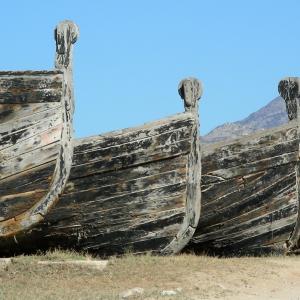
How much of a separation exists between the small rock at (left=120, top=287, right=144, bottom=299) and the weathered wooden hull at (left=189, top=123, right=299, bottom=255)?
3852 millimetres

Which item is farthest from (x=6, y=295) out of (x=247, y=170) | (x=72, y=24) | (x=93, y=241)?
(x=247, y=170)

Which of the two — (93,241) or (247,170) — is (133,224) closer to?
(93,241)

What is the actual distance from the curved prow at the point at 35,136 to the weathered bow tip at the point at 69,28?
796 mm

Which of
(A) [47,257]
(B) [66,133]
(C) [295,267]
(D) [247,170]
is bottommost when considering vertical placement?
(C) [295,267]

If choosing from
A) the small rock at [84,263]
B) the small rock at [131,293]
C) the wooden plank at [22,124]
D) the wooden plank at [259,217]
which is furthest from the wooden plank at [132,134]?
the small rock at [131,293]

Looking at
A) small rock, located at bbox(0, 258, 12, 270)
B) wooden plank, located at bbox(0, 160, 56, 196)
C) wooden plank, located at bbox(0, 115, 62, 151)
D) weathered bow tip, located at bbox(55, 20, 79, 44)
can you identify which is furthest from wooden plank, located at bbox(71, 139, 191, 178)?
weathered bow tip, located at bbox(55, 20, 79, 44)

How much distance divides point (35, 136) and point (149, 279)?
9.25 feet

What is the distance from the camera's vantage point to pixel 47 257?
1234cm

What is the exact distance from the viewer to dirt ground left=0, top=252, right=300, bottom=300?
1072 cm

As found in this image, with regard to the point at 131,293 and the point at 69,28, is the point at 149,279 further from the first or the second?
the point at 69,28

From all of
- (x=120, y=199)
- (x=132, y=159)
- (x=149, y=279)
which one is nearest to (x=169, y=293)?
(x=149, y=279)

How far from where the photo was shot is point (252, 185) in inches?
555

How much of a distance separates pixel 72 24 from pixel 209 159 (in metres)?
3.70

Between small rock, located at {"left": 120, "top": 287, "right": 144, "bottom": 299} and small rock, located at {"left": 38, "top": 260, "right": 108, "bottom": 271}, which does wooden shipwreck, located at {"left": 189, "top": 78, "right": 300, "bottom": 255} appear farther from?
small rock, located at {"left": 120, "top": 287, "right": 144, "bottom": 299}
